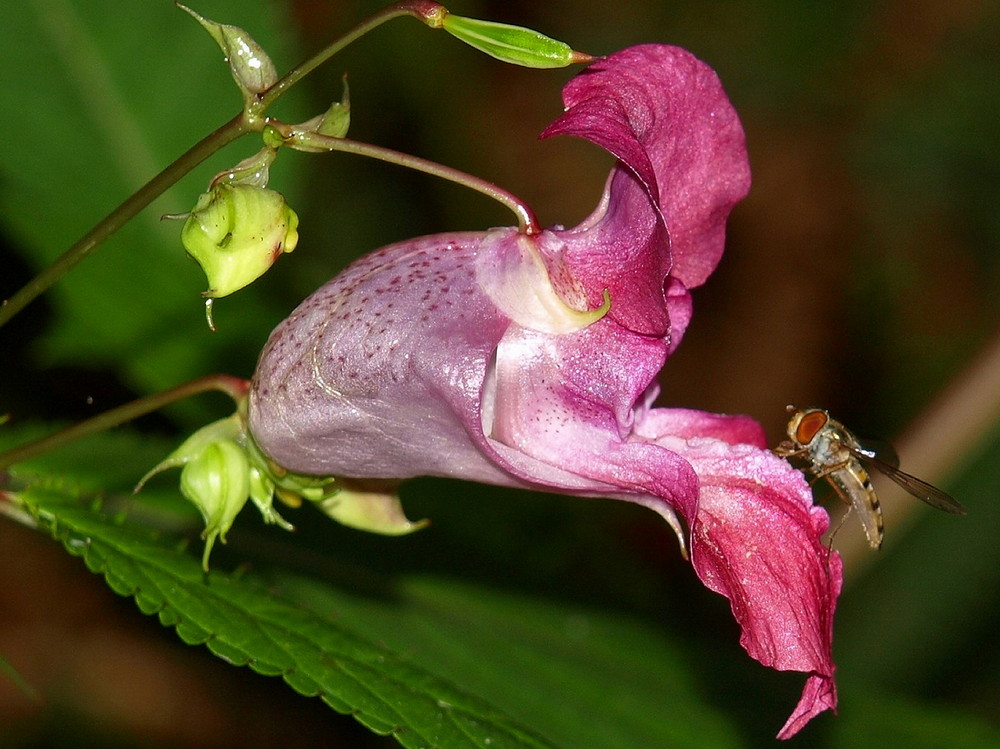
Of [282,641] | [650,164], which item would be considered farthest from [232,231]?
[282,641]

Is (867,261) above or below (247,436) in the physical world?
below

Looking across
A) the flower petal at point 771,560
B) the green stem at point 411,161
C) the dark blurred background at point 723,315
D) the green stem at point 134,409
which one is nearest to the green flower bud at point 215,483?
the green stem at point 134,409

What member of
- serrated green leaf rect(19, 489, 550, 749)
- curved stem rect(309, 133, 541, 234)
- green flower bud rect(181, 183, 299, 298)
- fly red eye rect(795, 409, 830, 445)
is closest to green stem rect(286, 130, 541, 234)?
curved stem rect(309, 133, 541, 234)

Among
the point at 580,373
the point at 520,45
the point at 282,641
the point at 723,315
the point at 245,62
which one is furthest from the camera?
the point at 723,315

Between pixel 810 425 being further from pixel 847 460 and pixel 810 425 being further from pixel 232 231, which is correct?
pixel 232 231

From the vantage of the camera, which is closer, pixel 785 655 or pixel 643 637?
pixel 785 655

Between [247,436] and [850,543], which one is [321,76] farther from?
[247,436]

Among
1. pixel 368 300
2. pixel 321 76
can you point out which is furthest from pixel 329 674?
pixel 321 76
